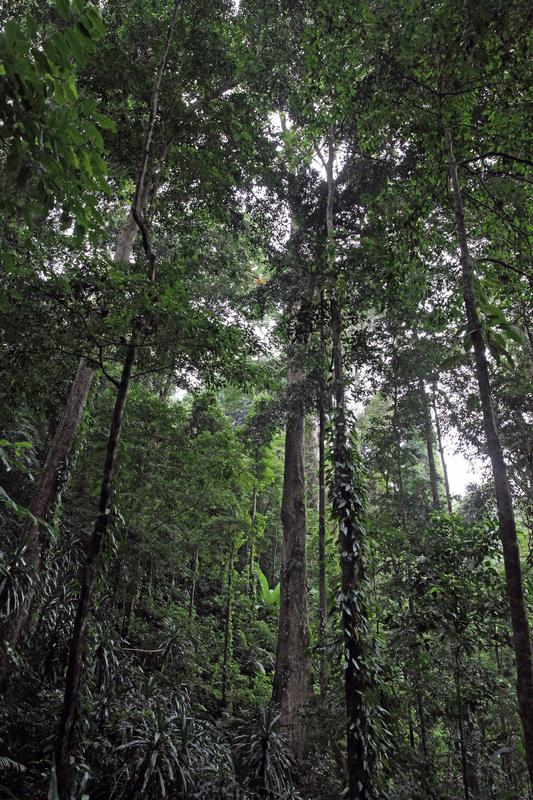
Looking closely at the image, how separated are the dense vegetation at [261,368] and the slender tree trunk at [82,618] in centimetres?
2

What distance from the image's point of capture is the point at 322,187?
387 inches

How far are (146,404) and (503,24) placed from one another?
24.5ft

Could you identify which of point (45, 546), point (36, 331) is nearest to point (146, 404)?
point (45, 546)

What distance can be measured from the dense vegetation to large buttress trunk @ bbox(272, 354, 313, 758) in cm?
5

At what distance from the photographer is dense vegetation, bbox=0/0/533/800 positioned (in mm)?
3668

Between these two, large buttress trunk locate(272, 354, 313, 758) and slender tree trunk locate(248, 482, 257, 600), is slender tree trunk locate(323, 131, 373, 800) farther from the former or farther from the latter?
slender tree trunk locate(248, 482, 257, 600)

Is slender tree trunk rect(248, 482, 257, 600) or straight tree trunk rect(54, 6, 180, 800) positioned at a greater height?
slender tree trunk rect(248, 482, 257, 600)

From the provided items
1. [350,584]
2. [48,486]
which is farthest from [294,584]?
[48,486]

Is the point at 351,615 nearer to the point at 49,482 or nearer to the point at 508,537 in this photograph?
the point at 508,537

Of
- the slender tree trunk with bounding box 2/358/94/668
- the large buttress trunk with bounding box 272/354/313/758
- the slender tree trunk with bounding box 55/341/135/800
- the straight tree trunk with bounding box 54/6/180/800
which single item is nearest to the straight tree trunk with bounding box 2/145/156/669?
the slender tree trunk with bounding box 2/358/94/668

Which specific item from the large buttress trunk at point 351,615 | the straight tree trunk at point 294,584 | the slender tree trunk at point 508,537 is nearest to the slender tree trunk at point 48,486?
the large buttress trunk at point 351,615

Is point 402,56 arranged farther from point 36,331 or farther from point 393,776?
point 393,776

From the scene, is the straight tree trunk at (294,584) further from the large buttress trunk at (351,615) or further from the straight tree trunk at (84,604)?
the straight tree trunk at (84,604)

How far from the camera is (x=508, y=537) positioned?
124 inches
